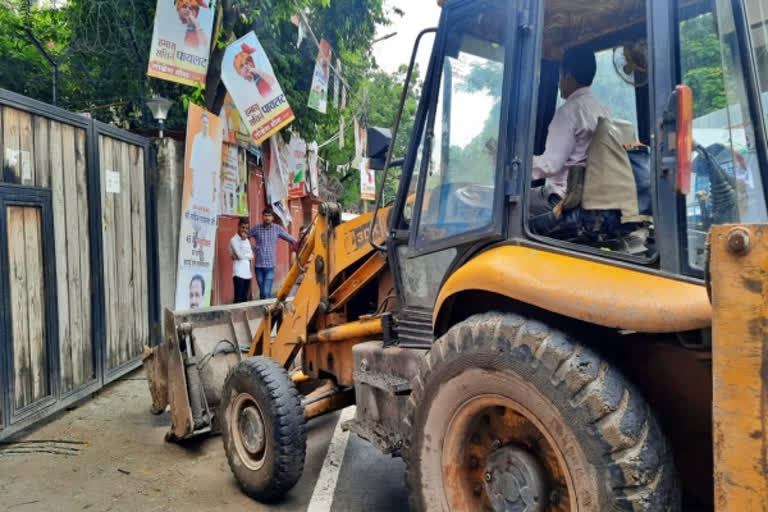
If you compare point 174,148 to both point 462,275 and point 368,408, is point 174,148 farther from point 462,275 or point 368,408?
point 462,275

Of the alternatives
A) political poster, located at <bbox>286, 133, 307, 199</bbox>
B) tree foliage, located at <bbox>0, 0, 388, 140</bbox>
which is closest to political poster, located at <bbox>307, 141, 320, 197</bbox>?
political poster, located at <bbox>286, 133, 307, 199</bbox>

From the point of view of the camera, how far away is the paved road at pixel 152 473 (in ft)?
12.1

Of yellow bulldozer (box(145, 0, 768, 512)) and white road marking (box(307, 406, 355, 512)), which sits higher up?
yellow bulldozer (box(145, 0, 768, 512))

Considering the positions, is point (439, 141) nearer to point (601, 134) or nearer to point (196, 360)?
point (601, 134)

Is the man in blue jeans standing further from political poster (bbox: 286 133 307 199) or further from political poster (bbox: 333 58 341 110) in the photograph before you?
political poster (bbox: 333 58 341 110)

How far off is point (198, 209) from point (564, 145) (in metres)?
6.35

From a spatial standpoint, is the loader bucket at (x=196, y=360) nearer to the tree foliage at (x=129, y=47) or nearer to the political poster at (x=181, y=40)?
the political poster at (x=181, y=40)

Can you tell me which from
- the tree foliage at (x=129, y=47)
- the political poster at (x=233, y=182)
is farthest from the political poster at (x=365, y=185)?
the political poster at (x=233, y=182)

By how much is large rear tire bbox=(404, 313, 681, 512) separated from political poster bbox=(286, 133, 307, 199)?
10.9 metres

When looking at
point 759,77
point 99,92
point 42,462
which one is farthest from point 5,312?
point 99,92

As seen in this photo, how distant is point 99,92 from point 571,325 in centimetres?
990

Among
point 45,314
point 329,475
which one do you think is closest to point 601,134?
point 329,475

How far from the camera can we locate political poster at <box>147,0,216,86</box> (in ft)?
23.5

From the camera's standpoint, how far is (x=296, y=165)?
543 inches
